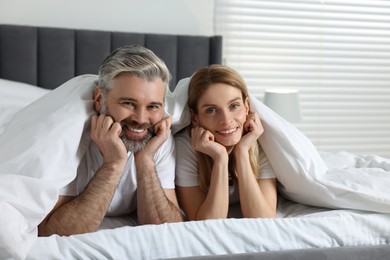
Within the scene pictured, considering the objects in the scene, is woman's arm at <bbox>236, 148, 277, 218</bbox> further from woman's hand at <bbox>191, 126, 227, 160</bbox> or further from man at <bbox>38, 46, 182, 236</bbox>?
man at <bbox>38, 46, 182, 236</bbox>

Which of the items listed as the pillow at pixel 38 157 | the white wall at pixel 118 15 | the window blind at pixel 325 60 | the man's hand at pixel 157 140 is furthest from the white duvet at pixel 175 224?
the window blind at pixel 325 60

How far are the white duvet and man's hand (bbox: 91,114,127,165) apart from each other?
0.05 metres

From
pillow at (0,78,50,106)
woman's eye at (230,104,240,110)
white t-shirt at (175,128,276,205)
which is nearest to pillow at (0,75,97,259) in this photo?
white t-shirt at (175,128,276,205)

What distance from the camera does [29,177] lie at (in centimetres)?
130

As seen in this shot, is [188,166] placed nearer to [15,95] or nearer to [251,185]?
[251,185]

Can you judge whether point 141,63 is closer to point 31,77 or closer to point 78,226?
point 78,226

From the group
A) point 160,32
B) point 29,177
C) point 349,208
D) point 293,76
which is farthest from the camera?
point 293,76

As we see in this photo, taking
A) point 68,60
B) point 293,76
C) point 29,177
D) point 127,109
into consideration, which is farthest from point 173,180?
point 293,76

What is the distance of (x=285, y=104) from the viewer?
307cm

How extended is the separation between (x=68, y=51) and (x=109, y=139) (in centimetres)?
166

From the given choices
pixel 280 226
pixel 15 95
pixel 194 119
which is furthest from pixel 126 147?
pixel 15 95

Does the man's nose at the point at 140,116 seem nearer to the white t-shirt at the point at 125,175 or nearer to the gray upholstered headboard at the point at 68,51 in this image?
the white t-shirt at the point at 125,175

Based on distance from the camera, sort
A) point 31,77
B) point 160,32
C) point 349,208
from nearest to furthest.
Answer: point 349,208
point 31,77
point 160,32

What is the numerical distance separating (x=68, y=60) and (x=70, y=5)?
13.3 inches
